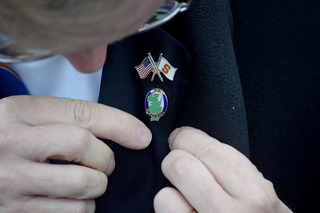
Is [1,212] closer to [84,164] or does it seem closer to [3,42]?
[84,164]

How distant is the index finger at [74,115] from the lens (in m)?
0.51

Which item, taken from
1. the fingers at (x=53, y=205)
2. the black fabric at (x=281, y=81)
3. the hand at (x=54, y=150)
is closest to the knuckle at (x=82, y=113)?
the hand at (x=54, y=150)

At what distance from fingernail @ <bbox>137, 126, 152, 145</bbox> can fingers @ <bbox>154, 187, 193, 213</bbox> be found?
8cm

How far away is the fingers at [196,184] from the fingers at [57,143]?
A: 117 millimetres

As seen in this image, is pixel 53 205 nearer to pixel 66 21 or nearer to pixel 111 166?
pixel 111 166

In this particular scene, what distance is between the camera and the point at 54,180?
0.49m

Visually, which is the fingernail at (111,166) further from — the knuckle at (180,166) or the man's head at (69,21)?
the man's head at (69,21)

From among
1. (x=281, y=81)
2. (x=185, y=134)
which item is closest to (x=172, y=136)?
(x=185, y=134)

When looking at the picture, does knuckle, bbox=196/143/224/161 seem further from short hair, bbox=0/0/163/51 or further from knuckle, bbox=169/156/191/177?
short hair, bbox=0/0/163/51

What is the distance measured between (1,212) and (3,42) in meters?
0.24

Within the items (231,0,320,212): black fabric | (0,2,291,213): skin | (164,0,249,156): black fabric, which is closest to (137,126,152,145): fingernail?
(0,2,291,213): skin

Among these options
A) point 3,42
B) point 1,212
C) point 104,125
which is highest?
point 3,42

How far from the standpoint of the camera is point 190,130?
593 mm

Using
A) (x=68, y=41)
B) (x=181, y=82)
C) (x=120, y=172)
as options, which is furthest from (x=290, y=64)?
(x=68, y=41)
